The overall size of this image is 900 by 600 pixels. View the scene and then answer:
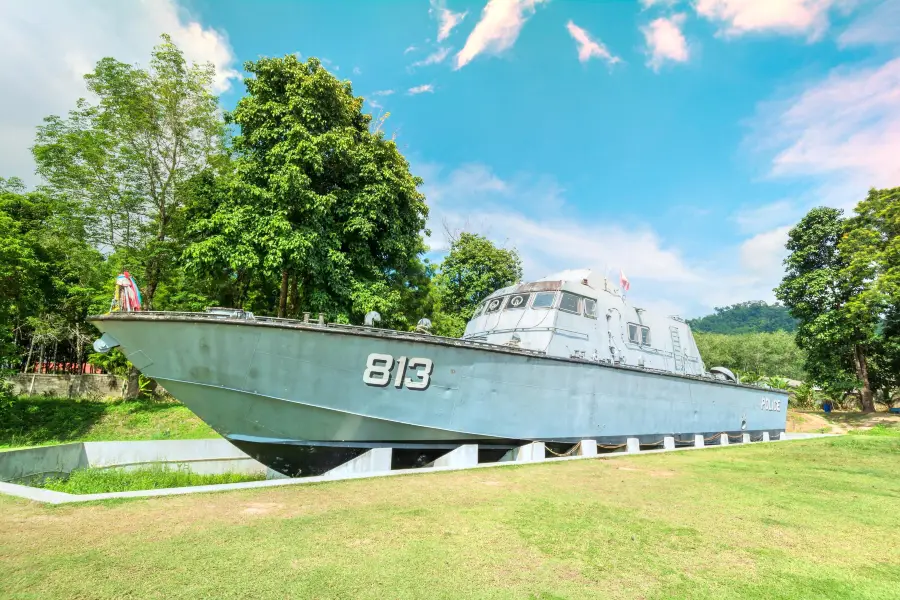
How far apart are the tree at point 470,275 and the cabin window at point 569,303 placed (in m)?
14.0

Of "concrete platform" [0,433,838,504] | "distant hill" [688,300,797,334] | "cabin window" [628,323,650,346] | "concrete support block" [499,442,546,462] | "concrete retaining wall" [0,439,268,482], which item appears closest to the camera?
"concrete platform" [0,433,838,504]

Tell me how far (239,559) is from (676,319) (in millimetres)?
13794

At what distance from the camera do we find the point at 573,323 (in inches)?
414

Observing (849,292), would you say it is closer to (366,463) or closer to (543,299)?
(543,299)

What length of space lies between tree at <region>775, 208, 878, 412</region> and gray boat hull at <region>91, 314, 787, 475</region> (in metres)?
22.2

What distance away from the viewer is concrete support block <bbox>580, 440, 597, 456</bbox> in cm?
991

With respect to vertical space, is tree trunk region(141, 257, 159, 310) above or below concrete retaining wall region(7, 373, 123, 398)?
above

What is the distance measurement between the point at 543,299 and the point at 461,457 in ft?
13.0

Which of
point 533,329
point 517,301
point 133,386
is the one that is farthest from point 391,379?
point 133,386

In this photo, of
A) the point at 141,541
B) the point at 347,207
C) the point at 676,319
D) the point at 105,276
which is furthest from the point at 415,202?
the point at 141,541

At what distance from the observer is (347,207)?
1487 cm

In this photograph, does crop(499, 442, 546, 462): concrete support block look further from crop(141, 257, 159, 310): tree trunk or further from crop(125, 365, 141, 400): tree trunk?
crop(125, 365, 141, 400): tree trunk

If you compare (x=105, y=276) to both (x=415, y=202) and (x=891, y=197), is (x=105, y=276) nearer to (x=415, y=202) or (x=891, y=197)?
(x=415, y=202)

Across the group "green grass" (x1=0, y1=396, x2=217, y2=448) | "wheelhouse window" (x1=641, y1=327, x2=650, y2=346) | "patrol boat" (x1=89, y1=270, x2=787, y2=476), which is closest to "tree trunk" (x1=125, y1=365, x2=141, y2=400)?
"green grass" (x1=0, y1=396, x2=217, y2=448)
